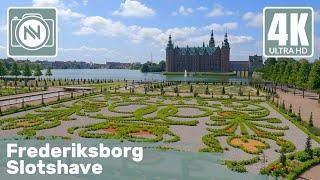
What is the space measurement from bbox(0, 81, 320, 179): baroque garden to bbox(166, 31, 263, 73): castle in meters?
96.7

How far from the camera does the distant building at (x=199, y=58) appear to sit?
12224cm

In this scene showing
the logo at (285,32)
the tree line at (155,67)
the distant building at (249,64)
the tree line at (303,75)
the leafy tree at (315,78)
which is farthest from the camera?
the tree line at (155,67)

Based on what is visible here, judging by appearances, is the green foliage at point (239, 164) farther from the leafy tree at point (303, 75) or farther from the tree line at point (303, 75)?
the leafy tree at point (303, 75)

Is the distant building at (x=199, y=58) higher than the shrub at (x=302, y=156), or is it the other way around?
the distant building at (x=199, y=58)

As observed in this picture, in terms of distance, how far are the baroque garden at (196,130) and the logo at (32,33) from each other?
514 centimetres

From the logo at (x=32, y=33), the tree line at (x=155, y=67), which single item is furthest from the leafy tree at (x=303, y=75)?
the tree line at (x=155, y=67)

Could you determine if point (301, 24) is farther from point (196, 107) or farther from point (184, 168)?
point (196, 107)

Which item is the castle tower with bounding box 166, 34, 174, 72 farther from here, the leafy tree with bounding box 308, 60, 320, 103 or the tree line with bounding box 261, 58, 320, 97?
the leafy tree with bounding box 308, 60, 320, 103

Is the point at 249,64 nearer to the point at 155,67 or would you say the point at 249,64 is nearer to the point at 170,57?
the point at 170,57

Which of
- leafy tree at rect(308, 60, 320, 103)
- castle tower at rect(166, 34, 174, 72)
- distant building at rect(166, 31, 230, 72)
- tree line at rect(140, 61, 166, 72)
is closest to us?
leafy tree at rect(308, 60, 320, 103)

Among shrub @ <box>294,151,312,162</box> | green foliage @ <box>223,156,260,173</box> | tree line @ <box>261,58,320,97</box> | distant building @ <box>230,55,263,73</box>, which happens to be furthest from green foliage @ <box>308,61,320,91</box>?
distant building @ <box>230,55,263,73</box>

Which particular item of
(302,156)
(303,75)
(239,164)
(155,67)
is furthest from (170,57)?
(239,164)

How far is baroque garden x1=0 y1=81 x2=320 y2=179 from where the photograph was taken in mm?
12867

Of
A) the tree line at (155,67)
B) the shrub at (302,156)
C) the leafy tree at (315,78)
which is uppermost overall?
the tree line at (155,67)
